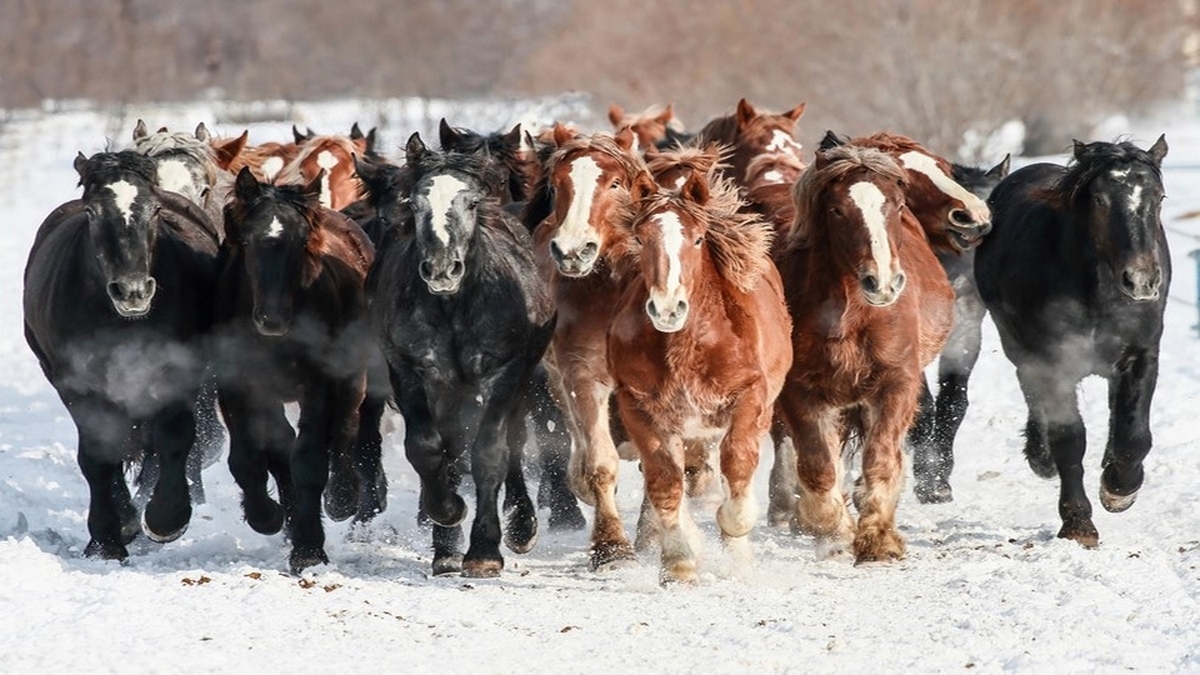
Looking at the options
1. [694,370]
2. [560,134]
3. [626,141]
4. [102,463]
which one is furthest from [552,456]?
[102,463]

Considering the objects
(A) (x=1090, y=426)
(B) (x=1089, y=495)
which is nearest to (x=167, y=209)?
(B) (x=1089, y=495)

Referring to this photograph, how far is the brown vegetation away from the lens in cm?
3422

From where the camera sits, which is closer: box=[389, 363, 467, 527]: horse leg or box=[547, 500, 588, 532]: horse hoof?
box=[389, 363, 467, 527]: horse leg

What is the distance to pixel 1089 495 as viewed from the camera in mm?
9500

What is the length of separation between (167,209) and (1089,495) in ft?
16.7

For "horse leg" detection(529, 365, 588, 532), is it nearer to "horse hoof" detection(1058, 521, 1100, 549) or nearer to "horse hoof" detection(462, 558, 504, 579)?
"horse hoof" detection(462, 558, 504, 579)

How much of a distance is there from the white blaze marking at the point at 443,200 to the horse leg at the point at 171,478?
1.65 m

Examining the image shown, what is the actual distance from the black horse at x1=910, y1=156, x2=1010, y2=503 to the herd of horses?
100 cm

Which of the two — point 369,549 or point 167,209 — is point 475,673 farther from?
point 167,209

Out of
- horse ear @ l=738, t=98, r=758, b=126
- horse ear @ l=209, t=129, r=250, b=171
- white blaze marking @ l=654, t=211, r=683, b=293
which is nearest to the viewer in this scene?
white blaze marking @ l=654, t=211, r=683, b=293

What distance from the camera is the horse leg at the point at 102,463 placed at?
8.09 m

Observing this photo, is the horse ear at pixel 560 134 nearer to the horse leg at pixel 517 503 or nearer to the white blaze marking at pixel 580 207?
the white blaze marking at pixel 580 207

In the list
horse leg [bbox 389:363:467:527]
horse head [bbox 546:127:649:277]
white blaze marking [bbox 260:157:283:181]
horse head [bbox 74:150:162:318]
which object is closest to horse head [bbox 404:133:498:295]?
horse head [bbox 546:127:649:277]

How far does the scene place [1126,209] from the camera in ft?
25.6
